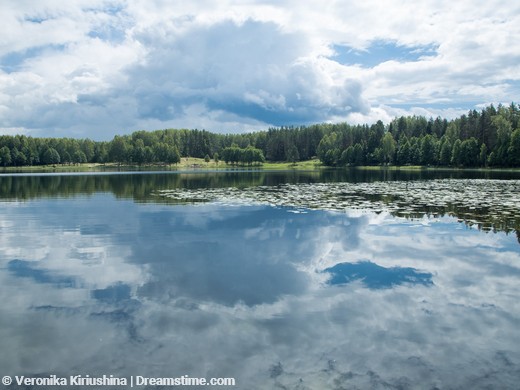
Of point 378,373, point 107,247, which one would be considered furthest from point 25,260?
point 378,373

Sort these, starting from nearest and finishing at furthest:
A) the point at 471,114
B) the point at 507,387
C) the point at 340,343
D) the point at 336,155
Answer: the point at 507,387 → the point at 340,343 → the point at 471,114 → the point at 336,155

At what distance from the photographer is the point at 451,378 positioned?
7.77 metres

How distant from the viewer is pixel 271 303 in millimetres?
11703

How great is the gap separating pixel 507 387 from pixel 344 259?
361 inches

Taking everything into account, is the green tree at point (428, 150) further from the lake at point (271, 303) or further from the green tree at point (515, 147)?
the lake at point (271, 303)

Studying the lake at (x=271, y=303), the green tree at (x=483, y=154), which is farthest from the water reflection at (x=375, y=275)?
the green tree at (x=483, y=154)

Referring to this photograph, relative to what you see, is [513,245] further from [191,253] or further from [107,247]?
[107,247]

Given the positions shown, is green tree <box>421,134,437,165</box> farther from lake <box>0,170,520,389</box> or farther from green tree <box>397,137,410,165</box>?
lake <box>0,170,520,389</box>

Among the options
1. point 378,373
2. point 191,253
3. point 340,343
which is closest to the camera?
point 378,373

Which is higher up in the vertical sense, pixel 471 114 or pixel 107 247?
pixel 471 114

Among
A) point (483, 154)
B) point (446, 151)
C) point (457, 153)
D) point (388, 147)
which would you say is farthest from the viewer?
point (388, 147)

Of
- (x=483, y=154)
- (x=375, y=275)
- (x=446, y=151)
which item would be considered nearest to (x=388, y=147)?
(x=446, y=151)

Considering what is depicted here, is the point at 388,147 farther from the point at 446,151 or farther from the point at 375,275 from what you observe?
the point at 375,275

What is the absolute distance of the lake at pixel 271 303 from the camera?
8.24 m
